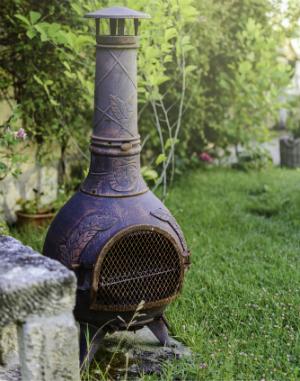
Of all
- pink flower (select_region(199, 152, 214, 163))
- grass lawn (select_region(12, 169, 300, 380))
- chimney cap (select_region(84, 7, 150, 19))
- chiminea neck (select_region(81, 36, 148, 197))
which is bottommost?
grass lawn (select_region(12, 169, 300, 380))

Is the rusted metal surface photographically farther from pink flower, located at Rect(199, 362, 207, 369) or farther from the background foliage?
the background foliage

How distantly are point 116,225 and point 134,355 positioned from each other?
766 millimetres

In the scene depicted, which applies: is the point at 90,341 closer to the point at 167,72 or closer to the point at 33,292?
the point at 33,292

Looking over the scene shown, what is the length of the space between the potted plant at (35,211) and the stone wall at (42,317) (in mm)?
2768

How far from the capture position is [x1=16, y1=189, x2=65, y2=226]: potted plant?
5328 millimetres

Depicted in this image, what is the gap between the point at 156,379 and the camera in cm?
309

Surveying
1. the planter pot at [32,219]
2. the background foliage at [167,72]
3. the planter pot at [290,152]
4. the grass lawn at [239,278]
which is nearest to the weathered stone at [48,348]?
the grass lawn at [239,278]

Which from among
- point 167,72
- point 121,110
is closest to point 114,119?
point 121,110

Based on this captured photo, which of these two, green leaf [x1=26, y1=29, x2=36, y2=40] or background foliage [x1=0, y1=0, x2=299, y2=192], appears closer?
green leaf [x1=26, y1=29, x2=36, y2=40]

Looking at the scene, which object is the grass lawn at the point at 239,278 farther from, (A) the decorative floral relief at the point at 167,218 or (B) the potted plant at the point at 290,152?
(B) the potted plant at the point at 290,152

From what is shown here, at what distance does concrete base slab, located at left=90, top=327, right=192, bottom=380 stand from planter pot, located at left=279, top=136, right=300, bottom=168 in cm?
489

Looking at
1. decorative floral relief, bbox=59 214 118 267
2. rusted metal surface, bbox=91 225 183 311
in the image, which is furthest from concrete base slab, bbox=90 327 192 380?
decorative floral relief, bbox=59 214 118 267

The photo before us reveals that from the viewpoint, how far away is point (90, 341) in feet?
10.7

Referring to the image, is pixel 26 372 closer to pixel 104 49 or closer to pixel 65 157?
pixel 104 49
